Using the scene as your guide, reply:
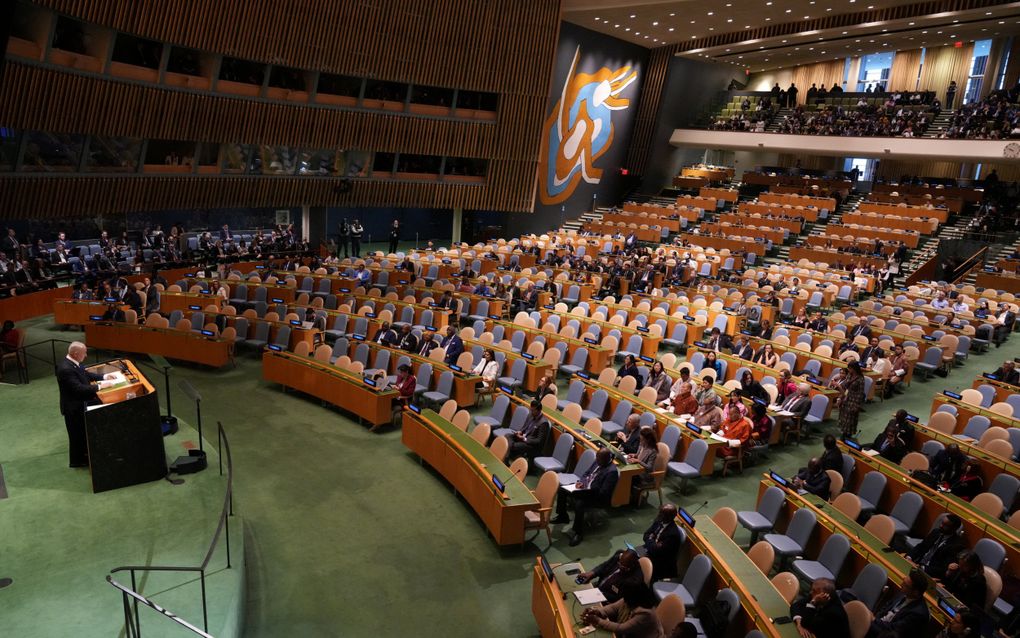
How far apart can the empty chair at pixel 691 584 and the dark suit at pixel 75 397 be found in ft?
19.4

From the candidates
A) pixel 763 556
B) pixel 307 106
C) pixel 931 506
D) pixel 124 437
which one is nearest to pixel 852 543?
pixel 763 556

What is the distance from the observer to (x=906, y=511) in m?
7.02

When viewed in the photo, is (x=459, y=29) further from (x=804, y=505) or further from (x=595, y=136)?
(x=804, y=505)

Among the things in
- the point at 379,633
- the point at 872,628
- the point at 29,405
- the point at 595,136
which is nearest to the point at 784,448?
the point at 872,628

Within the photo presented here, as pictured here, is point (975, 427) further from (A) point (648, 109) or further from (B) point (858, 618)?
(A) point (648, 109)

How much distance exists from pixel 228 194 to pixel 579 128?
1400cm

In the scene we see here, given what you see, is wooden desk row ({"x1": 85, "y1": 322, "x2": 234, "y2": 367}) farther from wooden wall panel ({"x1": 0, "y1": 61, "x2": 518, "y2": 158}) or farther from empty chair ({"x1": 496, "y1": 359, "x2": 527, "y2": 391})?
empty chair ({"x1": 496, "y1": 359, "x2": 527, "y2": 391})

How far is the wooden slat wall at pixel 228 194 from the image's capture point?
14.8 meters

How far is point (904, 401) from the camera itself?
1176cm

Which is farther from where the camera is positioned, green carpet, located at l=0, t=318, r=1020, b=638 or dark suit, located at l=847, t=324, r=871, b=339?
dark suit, located at l=847, t=324, r=871, b=339

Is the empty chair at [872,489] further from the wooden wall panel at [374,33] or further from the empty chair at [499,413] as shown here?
the wooden wall panel at [374,33]

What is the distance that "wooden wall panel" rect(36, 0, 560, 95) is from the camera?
1553cm

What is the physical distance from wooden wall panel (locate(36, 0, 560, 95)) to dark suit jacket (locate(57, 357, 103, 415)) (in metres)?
9.33

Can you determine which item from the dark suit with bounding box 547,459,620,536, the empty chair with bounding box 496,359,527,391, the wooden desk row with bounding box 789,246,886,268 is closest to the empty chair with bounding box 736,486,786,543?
the dark suit with bounding box 547,459,620,536
